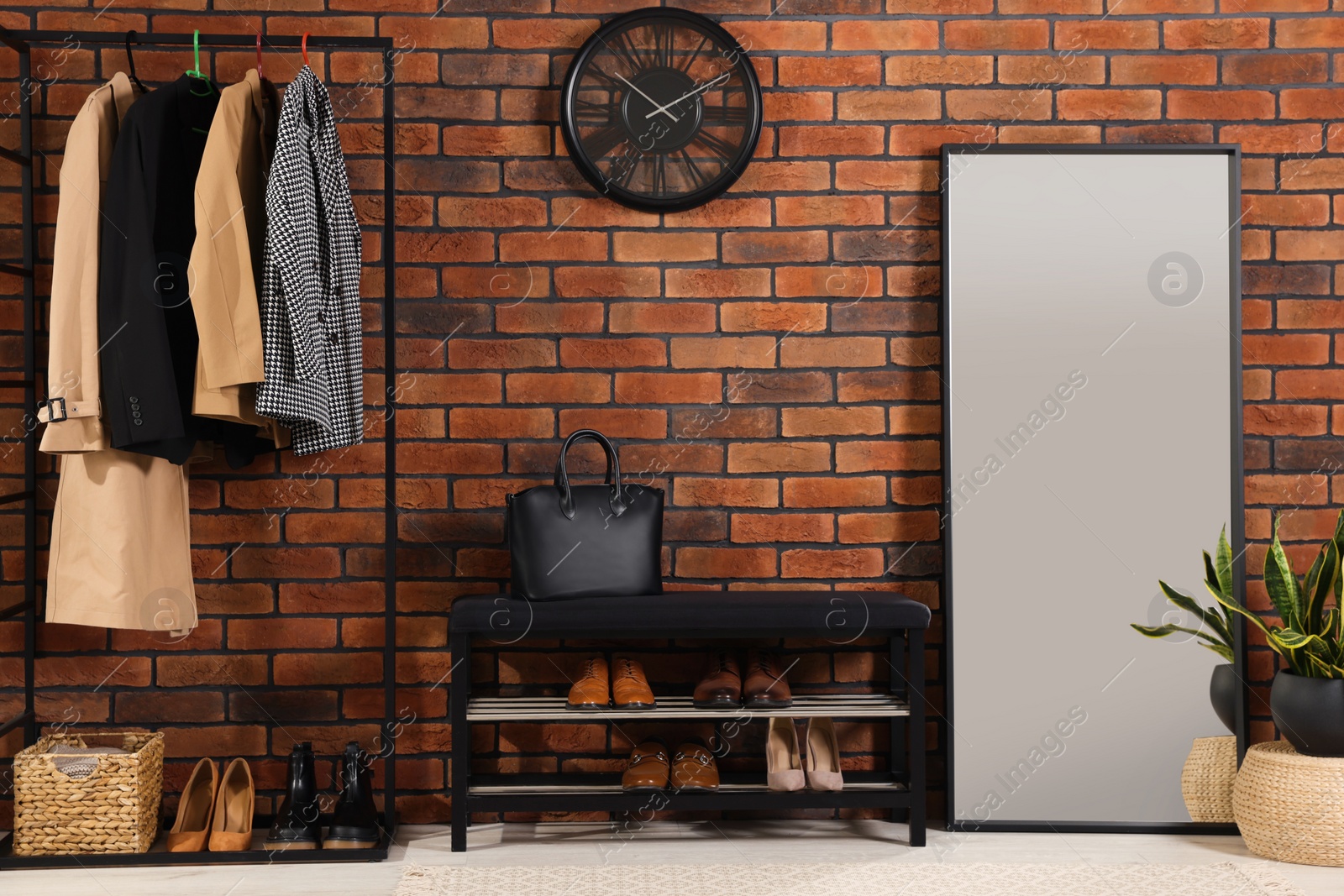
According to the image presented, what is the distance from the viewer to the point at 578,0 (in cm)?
236

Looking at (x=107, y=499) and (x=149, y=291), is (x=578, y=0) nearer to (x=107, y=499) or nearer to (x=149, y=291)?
(x=149, y=291)

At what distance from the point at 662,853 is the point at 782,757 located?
13.7 inches

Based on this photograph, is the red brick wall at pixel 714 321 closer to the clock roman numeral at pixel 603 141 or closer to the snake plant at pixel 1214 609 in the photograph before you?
the clock roman numeral at pixel 603 141

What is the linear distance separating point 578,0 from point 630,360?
0.88m

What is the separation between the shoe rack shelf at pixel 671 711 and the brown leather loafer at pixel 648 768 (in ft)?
0.41

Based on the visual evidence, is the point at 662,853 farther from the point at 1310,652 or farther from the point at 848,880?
the point at 1310,652

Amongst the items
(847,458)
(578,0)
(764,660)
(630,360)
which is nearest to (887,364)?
(847,458)

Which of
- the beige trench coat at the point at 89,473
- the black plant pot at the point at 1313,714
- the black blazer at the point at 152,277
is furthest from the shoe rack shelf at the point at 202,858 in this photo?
the black plant pot at the point at 1313,714

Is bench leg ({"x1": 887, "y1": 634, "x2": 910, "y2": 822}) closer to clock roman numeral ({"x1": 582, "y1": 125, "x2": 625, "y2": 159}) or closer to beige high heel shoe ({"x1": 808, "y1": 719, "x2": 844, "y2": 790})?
beige high heel shoe ({"x1": 808, "y1": 719, "x2": 844, "y2": 790})

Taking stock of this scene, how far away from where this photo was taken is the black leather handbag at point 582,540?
2094 mm

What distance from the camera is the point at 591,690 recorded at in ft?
7.00

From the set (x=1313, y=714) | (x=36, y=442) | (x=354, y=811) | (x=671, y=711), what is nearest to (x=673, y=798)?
(x=671, y=711)

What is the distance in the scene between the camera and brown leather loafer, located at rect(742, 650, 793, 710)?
2.14 m

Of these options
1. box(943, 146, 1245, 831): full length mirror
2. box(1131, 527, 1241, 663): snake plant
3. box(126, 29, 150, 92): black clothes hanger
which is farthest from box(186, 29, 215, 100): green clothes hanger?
box(1131, 527, 1241, 663): snake plant
